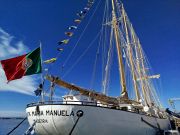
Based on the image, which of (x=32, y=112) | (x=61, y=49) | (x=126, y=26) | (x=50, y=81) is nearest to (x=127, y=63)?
(x=126, y=26)

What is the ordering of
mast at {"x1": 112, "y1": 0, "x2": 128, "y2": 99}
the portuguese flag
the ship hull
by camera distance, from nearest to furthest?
1. the ship hull
2. the portuguese flag
3. mast at {"x1": 112, "y1": 0, "x2": 128, "y2": 99}

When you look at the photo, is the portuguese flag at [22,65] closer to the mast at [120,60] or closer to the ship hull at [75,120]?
the ship hull at [75,120]

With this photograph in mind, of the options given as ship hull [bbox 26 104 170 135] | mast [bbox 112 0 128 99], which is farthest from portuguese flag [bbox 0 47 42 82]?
mast [bbox 112 0 128 99]

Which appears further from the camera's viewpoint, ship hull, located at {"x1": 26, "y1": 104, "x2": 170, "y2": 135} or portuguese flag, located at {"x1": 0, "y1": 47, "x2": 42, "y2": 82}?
portuguese flag, located at {"x1": 0, "y1": 47, "x2": 42, "y2": 82}

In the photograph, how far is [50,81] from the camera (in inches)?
832

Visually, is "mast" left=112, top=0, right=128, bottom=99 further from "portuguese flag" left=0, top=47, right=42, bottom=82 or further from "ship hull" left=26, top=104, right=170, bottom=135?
"portuguese flag" left=0, top=47, right=42, bottom=82

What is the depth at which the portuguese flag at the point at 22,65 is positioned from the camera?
18.5 m

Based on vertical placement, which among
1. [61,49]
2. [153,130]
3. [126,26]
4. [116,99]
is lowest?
[153,130]

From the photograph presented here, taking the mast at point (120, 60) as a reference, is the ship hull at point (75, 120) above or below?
below

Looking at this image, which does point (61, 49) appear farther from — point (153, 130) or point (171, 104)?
point (171, 104)

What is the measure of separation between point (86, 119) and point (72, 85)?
5595 millimetres

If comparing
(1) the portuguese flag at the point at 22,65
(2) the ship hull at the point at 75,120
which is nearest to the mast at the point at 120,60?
(2) the ship hull at the point at 75,120

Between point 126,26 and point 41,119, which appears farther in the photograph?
point 126,26

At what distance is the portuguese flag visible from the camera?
60.6 feet
